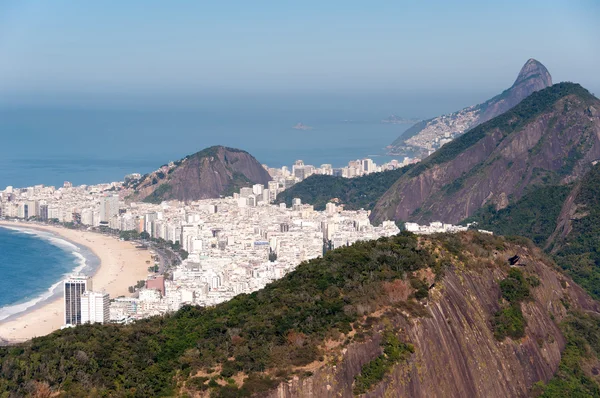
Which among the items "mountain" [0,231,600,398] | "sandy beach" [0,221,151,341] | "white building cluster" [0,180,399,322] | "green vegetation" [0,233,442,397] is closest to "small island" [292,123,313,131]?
"white building cluster" [0,180,399,322]

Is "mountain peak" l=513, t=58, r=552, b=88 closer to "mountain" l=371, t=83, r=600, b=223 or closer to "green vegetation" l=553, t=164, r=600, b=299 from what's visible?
"mountain" l=371, t=83, r=600, b=223

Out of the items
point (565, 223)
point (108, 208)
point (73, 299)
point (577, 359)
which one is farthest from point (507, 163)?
point (577, 359)

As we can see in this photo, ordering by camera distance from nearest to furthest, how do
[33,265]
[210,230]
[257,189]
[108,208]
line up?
[33,265] → [210,230] → [108,208] → [257,189]

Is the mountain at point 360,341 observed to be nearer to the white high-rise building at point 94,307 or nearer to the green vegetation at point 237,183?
the white high-rise building at point 94,307

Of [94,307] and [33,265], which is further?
[33,265]

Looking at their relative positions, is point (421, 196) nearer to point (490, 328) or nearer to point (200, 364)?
point (490, 328)

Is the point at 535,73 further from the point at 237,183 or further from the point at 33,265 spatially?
the point at 33,265

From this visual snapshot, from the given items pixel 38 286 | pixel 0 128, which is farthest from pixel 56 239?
pixel 0 128
